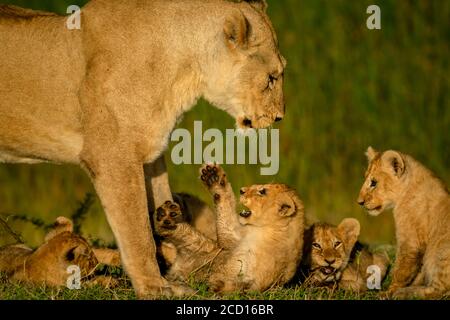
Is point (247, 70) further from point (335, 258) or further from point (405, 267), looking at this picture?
point (405, 267)

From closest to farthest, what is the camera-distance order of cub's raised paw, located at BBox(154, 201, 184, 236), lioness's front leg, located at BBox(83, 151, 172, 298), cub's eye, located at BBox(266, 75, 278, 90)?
lioness's front leg, located at BBox(83, 151, 172, 298) → cub's raised paw, located at BBox(154, 201, 184, 236) → cub's eye, located at BBox(266, 75, 278, 90)

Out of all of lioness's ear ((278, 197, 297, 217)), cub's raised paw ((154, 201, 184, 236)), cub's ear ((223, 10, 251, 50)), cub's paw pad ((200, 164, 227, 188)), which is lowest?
cub's raised paw ((154, 201, 184, 236))

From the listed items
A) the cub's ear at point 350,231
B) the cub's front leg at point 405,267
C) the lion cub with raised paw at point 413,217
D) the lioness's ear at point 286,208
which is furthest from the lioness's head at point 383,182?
the lioness's ear at point 286,208

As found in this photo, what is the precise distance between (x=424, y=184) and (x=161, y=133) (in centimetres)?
185

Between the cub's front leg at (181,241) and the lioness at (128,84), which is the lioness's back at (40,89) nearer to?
the lioness at (128,84)

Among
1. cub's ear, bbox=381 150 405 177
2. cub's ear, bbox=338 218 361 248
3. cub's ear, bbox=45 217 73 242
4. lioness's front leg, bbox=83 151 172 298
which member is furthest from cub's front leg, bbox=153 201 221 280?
cub's ear, bbox=381 150 405 177

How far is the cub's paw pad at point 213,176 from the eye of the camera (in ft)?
23.6

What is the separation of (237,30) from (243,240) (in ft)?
4.52

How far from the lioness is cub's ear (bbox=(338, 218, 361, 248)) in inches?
34.5

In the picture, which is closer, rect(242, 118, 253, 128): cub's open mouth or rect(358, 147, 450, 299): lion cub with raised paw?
rect(358, 147, 450, 299): lion cub with raised paw

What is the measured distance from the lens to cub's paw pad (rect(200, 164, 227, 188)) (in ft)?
23.6

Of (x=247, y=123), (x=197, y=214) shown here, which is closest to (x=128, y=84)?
(x=247, y=123)

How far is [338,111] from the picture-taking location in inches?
476

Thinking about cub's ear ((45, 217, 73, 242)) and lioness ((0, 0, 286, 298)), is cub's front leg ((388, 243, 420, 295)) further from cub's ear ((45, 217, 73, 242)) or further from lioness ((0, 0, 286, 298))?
cub's ear ((45, 217, 73, 242))
